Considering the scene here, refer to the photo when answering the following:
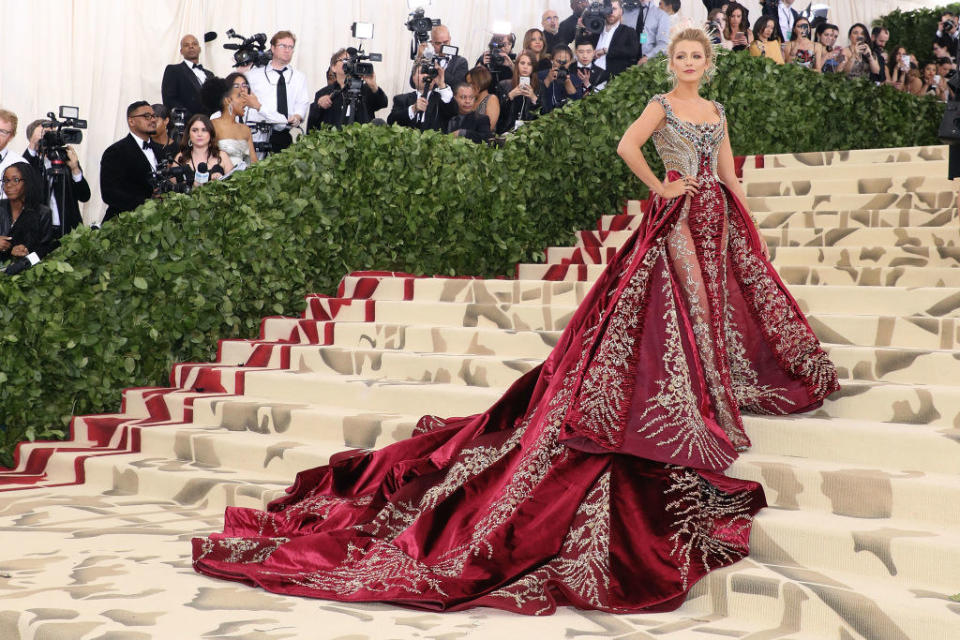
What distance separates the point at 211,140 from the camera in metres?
6.48

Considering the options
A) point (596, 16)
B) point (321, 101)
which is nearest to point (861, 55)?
point (596, 16)

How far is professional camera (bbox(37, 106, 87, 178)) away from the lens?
630 cm

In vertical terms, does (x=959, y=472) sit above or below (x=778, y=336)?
below

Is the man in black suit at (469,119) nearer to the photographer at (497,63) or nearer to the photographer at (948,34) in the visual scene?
the photographer at (497,63)

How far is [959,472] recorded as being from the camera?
3.30 m

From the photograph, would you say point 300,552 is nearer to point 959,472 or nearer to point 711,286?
point 711,286

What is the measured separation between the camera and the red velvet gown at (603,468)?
3053 mm

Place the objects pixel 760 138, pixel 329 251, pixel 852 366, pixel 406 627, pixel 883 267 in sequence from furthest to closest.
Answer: pixel 760 138
pixel 329 251
pixel 883 267
pixel 852 366
pixel 406 627

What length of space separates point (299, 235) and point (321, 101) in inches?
71.5

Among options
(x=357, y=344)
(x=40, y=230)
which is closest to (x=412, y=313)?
(x=357, y=344)

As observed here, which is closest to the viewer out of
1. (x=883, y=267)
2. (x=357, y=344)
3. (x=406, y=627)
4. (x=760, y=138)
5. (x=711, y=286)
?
(x=406, y=627)

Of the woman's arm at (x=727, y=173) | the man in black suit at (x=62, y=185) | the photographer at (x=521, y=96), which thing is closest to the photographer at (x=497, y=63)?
the photographer at (x=521, y=96)

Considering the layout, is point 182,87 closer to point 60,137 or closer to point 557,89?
point 60,137

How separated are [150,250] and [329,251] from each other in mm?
1066
